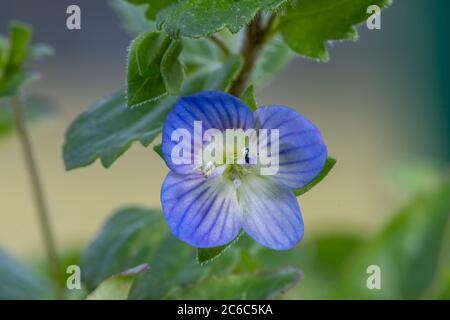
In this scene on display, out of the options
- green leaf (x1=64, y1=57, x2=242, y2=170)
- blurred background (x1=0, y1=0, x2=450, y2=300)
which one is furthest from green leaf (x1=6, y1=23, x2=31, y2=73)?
blurred background (x1=0, y1=0, x2=450, y2=300)

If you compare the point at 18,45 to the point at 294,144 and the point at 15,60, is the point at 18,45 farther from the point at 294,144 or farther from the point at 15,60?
the point at 294,144

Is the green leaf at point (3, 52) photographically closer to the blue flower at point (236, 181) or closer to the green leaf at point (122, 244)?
the green leaf at point (122, 244)

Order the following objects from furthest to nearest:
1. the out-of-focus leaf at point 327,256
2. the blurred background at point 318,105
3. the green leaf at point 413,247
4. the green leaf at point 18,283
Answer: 1. the blurred background at point 318,105
2. the out-of-focus leaf at point 327,256
3. the green leaf at point 413,247
4. the green leaf at point 18,283

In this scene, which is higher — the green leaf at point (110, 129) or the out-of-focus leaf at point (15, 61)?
the out-of-focus leaf at point (15, 61)

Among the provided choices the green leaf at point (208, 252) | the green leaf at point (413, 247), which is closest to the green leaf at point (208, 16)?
the green leaf at point (208, 252)

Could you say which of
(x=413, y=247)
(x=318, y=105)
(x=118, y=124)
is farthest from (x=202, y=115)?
(x=318, y=105)

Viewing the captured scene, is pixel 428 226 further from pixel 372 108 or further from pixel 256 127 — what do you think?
pixel 372 108
